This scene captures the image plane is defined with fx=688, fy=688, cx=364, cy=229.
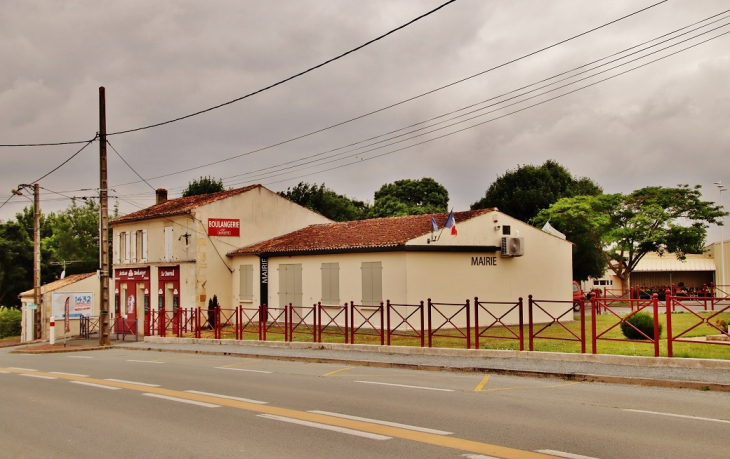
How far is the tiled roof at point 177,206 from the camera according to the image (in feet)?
117

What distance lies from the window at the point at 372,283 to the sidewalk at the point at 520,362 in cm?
599

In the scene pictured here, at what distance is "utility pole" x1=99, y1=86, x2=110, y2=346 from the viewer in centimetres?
2741

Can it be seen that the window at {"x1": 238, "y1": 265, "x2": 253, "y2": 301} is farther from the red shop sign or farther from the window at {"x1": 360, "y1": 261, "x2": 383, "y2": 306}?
the window at {"x1": 360, "y1": 261, "x2": 383, "y2": 306}

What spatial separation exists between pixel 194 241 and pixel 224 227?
1.72m

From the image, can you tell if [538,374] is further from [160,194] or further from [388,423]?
[160,194]

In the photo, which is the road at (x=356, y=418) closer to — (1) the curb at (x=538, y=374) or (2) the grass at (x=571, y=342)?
(1) the curb at (x=538, y=374)

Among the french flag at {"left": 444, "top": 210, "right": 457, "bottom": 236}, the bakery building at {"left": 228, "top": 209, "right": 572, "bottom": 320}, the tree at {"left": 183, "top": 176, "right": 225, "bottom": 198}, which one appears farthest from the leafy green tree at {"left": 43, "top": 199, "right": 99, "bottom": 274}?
the french flag at {"left": 444, "top": 210, "right": 457, "bottom": 236}

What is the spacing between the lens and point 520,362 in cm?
1584

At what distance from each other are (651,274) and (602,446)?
214ft

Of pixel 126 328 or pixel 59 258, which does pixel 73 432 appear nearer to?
pixel 126 328

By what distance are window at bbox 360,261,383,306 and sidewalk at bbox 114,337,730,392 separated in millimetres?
5989

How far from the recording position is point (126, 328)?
36688 mm

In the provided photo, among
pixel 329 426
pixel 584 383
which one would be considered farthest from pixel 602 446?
pixel 584 383

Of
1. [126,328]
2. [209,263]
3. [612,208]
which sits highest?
[612,208]
